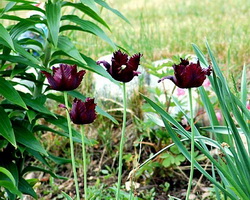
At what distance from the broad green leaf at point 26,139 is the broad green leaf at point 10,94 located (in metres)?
0.24

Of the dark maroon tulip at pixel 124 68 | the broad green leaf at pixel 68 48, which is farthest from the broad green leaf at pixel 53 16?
the dark maroon tulip at pixel 124 68

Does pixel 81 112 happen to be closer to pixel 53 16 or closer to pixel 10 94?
pixel 10 94

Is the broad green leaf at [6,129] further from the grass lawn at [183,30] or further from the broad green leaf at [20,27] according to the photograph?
the grass lawn at [183,30]

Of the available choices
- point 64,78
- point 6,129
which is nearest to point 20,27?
point 6,129

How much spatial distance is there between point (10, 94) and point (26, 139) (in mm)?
253

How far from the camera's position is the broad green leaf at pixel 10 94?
1.75m

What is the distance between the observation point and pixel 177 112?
3031mm

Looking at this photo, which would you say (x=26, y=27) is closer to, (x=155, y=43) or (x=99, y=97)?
(x=99, y=97)

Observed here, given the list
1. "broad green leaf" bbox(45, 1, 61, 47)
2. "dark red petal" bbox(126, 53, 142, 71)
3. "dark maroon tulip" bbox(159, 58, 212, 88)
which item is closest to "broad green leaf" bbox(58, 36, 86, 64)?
"broad green leaf" bbox(45, 1, 61, 47)

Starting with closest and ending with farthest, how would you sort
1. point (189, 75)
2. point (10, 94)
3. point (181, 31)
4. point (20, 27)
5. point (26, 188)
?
point (189, 75), point (10, 94), point (20, 27), point (26, 188), point (181, 31)

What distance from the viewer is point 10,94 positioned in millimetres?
1768

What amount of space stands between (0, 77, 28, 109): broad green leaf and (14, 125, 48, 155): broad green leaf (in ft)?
0.80

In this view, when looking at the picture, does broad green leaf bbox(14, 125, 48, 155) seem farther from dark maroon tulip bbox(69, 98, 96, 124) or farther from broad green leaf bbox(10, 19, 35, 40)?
dark maroon tulip bbox(69, 98, 96, 124)

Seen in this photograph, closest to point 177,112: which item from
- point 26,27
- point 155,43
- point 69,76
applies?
point 155,43
